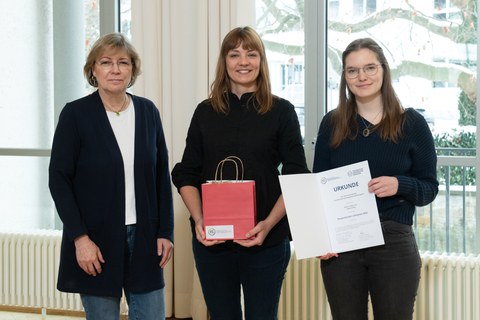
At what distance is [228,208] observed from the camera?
2076 mm

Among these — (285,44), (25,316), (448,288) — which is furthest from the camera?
(25,316)

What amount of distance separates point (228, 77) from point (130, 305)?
34.0 inches

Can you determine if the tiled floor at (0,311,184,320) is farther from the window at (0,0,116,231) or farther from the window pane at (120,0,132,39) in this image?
the window pane at (120,0,132,39)

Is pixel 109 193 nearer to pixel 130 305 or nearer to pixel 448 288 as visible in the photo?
pixel 130 305

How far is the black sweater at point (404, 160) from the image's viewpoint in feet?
6.73

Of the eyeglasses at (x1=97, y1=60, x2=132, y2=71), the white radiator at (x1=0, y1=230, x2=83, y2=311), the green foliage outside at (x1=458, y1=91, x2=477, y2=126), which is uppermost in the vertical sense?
the eyeglasses at (x1=97, y1=60, x2=132, y2=71)

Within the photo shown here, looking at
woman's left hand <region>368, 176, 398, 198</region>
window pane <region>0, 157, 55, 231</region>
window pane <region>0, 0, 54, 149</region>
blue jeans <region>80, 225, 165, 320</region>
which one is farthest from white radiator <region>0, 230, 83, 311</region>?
woman's left hand <region>368, 176, 398, 198</region>

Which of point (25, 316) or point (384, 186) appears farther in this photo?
point (25, 316)

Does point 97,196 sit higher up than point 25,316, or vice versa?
point 97,196

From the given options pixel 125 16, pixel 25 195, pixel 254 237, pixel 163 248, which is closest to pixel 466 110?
pixel 254 237

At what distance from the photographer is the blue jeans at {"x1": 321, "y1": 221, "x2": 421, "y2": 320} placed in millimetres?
2020

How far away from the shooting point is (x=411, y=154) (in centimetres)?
209

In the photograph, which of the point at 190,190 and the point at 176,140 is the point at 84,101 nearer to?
the point at 190,190

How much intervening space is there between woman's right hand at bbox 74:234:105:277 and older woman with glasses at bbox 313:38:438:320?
74 centimetres
